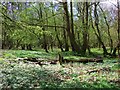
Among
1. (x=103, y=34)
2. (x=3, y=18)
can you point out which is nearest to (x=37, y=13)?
(x=103, y=34)

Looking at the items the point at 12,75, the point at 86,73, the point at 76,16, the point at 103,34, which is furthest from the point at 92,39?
the point at 12,75

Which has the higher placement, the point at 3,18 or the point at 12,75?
the point at 3,18

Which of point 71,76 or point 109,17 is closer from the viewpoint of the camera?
point 71,76

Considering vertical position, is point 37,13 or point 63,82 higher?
point 37,13

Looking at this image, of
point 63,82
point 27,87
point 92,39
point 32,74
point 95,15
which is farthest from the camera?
point 92,39

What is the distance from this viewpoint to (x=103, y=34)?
24.2 m

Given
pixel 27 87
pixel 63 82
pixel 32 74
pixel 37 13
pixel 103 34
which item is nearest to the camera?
pixel 27 87

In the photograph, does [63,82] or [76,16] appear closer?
[63,82]

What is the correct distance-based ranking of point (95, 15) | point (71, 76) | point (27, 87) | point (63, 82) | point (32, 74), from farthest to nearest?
point (95, 15), point (71, 76), point (32, 74), point (63, 82), point (27, 87)

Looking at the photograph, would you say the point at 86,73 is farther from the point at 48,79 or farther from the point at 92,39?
the point at 92,39

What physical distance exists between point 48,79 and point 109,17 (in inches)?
637

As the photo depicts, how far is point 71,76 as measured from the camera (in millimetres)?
7051

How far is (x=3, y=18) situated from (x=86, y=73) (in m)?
2.97

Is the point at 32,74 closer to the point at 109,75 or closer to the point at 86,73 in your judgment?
the point at 86,73
